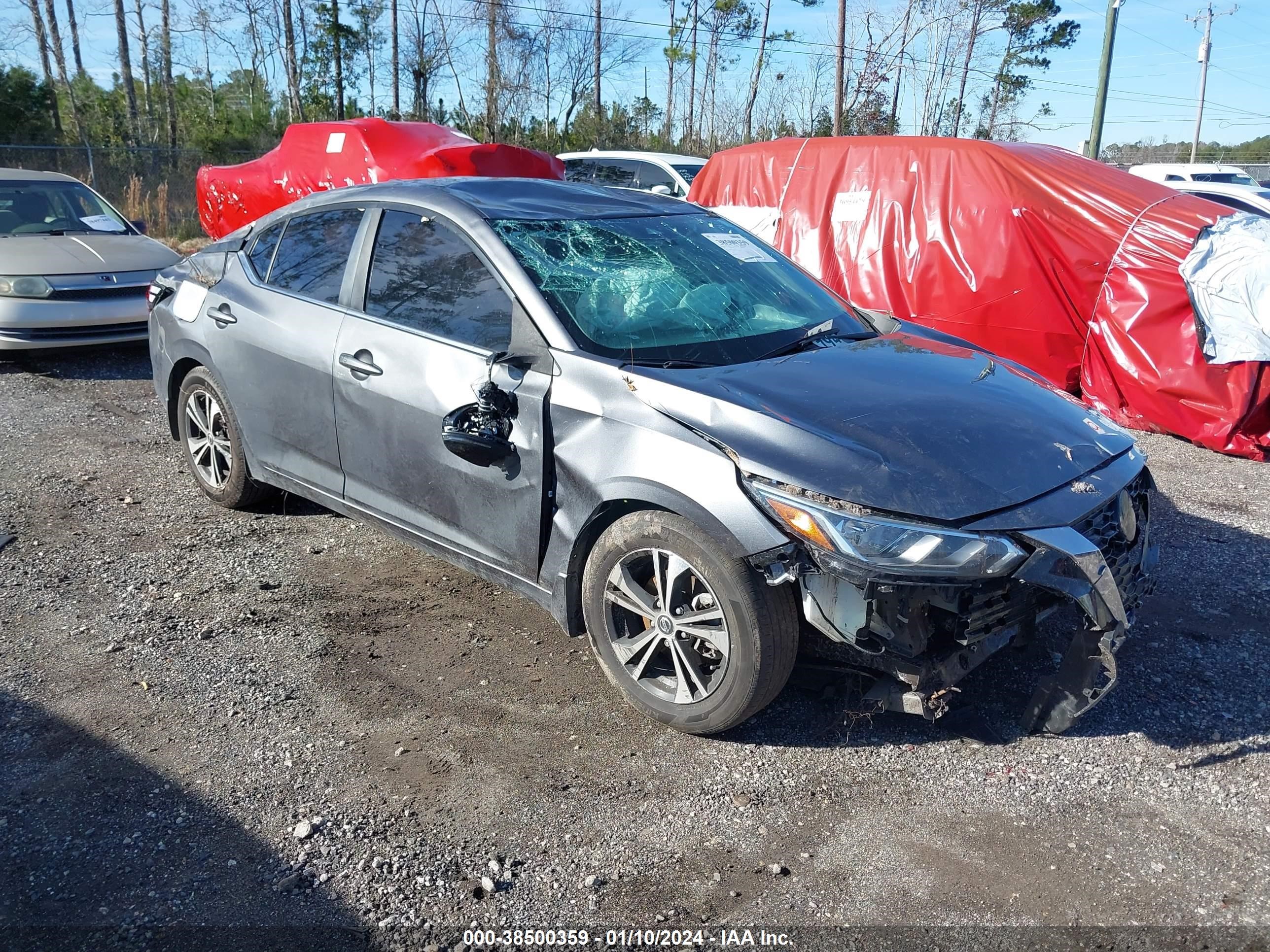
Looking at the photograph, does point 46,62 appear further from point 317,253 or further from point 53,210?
point 317,253

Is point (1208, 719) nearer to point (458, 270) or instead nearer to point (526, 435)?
point (526, 435)

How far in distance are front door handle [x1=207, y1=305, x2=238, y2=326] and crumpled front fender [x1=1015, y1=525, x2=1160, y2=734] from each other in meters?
3.75

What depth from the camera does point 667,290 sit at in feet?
12.9

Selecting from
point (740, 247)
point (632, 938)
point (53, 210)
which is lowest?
point (632, 938)

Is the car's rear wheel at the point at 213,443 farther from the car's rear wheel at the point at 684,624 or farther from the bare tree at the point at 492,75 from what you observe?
the bare tree at the point at 492,75

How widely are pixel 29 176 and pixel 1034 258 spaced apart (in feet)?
30.2

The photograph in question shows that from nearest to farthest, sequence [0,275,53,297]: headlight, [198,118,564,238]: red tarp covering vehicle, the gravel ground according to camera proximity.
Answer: the gravel ground, [0,275,53,297]: headlight, [198,118,564,238]: red tarp covering vehicle

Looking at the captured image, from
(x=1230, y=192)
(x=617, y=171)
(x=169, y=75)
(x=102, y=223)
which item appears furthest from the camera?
(x=169, y=75)

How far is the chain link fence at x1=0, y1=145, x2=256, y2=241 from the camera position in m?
20.2

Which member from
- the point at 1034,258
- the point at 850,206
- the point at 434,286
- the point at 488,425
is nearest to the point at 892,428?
the point at 488,425

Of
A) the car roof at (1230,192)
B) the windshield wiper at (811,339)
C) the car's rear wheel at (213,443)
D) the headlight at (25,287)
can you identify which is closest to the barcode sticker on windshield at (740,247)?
the windshield wiper at (811,339)

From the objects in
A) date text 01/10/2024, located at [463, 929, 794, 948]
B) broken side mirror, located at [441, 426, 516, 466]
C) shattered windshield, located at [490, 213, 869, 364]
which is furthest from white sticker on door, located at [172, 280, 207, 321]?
date text 01/10/2024, located at [463, 929, 794, 948]

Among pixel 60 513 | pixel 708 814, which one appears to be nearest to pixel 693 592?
pixel 708 814

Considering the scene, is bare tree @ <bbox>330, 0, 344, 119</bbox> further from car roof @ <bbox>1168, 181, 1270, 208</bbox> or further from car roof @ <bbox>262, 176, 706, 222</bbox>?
car roof @ <bbox>262, 176, 706, 222</bbox>
